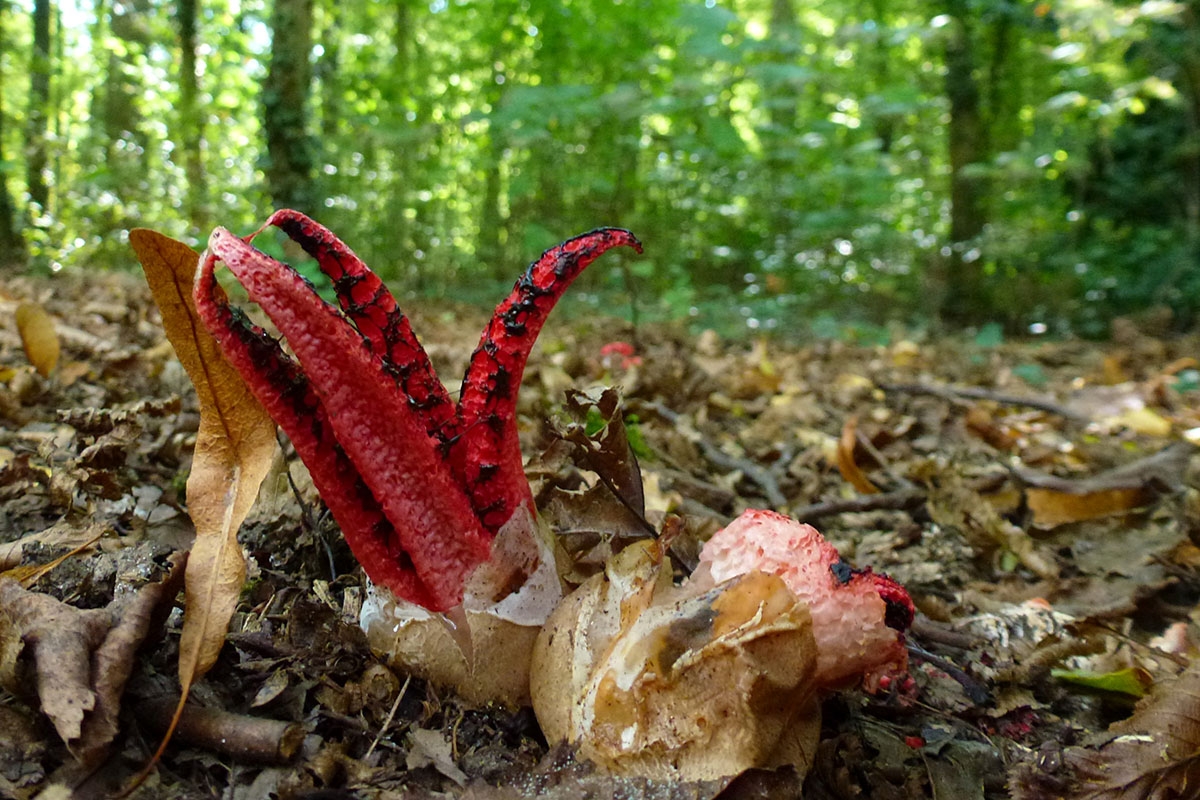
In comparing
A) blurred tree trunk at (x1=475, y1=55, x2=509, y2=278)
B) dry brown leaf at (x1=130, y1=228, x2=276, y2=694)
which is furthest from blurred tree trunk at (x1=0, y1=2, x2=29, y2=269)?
dry brown leaf at (x1=130, y1=228, x2=276, y2=694)

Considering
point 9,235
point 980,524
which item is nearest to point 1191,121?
point 980,524

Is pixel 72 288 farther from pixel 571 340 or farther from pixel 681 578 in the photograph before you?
pixel 681 578

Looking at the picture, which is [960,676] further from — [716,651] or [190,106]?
[190,106]

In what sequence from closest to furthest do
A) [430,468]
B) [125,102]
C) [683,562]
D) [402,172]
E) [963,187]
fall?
[430,468] → [683,562] → [402,172] → [963,187] → [125,102]

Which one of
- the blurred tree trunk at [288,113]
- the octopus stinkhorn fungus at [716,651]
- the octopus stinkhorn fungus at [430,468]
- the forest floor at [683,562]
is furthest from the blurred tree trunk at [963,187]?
the octopus stinkhorn fungus at [430,468]

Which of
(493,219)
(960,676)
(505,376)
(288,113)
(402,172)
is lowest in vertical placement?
(960,676)

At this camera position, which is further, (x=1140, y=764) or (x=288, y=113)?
(x=288, y=113)

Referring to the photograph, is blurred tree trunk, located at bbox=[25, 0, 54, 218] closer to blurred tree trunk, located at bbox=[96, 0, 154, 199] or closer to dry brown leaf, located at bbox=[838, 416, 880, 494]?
blurred tree trunk, located at bbox=[96, 0, 154, 199]
